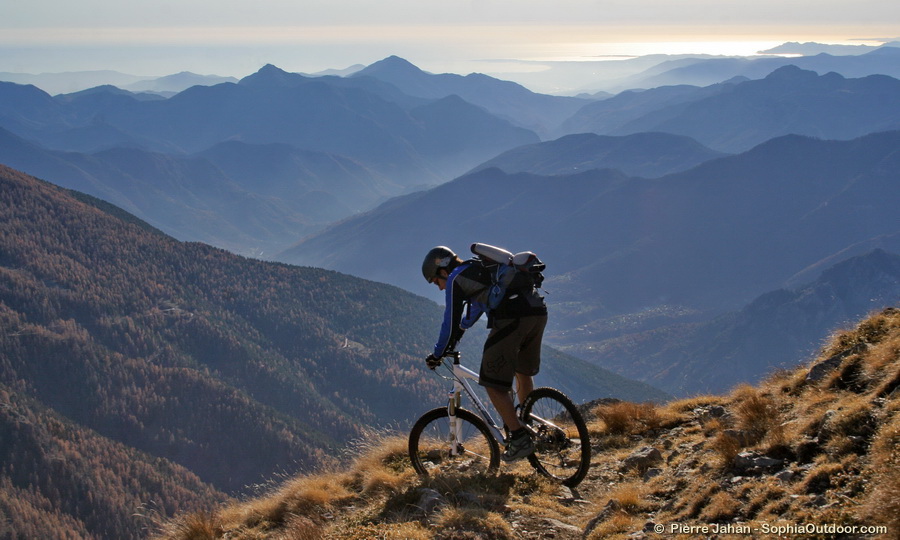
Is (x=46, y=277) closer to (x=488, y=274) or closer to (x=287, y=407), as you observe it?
(x=287, y=407)

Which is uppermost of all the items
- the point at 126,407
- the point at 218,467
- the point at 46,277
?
the point at 46,277

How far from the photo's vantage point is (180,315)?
632ft

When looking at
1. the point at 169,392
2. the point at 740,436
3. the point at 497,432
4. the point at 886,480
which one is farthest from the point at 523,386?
the point at 169,392

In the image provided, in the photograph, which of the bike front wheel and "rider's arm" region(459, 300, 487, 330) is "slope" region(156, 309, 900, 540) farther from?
"rider's arm" region(459, 300, 487, 330)

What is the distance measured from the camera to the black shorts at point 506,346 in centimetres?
852

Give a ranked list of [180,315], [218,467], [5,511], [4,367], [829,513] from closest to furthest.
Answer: [829,513]
[5,511]
[218,467]
[4,367]
[180,315]

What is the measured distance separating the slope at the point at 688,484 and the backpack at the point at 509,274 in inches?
99.0

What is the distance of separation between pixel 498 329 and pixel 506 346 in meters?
0.24

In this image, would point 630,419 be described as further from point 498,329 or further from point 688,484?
point 498,329

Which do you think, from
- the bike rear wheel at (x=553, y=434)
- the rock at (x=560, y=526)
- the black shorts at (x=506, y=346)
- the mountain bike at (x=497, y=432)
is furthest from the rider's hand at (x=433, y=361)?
the rock at (x=560, y=526)

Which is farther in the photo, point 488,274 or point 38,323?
point 38,323

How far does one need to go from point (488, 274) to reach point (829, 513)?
4.37 m

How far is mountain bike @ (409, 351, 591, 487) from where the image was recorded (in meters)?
9.02

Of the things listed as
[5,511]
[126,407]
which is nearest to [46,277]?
[126,407]
